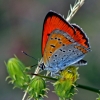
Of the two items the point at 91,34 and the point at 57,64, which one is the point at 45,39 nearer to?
the point at 57,64

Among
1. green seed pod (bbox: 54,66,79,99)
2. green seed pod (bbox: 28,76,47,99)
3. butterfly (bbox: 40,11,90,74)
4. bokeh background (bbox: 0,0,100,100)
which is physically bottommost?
green seed pod (bbox: 54,66,79,99)

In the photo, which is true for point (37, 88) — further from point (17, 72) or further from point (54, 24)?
point (54, 24)

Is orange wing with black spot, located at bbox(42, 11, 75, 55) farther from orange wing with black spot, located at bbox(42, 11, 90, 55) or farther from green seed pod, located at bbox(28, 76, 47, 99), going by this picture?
green seed pod, located at bbox(28, 76, 47, 99)

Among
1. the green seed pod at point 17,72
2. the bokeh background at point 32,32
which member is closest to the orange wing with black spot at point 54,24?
the green seed pod at point 17,72

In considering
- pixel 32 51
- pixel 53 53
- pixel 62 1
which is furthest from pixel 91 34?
pixel 53 53

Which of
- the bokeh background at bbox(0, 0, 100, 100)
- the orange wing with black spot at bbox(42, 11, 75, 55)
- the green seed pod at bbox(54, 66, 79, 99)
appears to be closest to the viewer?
the green seed pod at bbox(54, 66, 79, 99)

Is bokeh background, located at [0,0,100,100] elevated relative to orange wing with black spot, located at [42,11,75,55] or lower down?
elevated

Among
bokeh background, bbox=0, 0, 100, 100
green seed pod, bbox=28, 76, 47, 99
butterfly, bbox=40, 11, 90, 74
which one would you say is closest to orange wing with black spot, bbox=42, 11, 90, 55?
butterfly, bbox=40, 11, 90, 74

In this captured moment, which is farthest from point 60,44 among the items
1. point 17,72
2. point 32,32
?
point 32,32
